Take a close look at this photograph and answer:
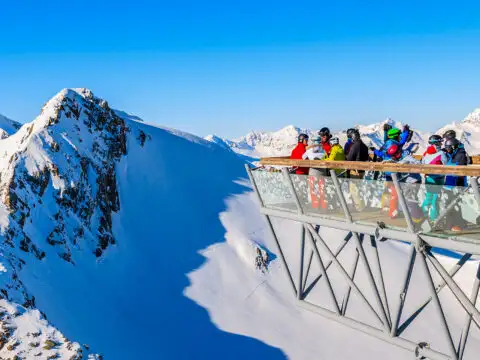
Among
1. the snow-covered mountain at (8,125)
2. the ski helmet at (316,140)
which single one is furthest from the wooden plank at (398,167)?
the snow-covered mountain at (8,125)

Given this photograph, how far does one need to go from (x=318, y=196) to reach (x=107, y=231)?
55910mm

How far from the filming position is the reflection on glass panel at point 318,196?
10.6 meters

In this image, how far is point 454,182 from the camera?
904 centimetres

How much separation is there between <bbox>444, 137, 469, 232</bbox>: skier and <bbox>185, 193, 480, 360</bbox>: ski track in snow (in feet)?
148

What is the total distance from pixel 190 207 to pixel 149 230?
9956 millimetres

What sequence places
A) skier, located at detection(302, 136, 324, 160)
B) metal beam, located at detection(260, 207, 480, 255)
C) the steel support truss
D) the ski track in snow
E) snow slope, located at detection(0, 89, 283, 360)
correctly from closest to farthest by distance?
metal beam, located at detection(260, 207, 480, 255)
the steel support truss
skier, located at detection(302, 136, 324, 160)
snow slope, located at detection(0, 89, 283, 360)
the ski track in snow

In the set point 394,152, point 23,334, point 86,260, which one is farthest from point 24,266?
point 394,152

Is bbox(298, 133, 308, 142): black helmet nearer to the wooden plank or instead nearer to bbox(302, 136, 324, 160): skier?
bbox(302, 136, 324, 160): skier

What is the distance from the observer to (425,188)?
27.8 feet

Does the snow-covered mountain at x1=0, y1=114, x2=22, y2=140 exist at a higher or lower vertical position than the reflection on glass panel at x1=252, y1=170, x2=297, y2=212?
higher

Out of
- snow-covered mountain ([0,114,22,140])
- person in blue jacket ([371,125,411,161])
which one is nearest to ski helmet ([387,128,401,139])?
person in blue jacket ([371,125,411,161])

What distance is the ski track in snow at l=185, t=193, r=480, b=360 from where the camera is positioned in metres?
53.5

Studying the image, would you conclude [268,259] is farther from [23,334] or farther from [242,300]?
[23,334]

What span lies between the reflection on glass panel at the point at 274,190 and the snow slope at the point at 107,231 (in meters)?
30.0
